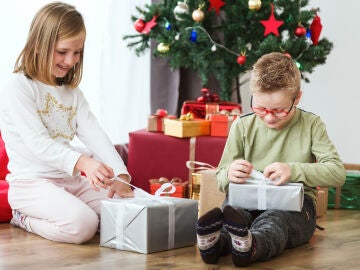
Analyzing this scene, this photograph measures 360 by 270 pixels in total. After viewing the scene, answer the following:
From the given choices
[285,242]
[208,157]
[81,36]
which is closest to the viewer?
[285,242]

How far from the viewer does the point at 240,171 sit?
187cm

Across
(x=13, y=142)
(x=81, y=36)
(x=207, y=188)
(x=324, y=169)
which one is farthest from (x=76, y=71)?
(x=324, y=169)

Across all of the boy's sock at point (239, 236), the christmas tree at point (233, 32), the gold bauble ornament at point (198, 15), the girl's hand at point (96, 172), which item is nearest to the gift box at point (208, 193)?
the girl's hand at point (96, 172)

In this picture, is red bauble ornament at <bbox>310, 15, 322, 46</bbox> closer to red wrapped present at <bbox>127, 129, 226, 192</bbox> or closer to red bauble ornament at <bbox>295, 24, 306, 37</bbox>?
red bauble ornament at <bbox>295, 24, 306, 37</bbox>

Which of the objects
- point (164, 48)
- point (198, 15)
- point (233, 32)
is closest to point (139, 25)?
point (164, 48)

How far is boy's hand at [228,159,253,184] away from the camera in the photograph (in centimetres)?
187

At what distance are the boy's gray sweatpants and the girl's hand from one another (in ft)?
1.28

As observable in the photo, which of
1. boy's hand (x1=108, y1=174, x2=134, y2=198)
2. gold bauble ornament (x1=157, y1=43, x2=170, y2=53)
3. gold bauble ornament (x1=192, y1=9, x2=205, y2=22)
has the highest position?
gold bauble ornament (x1=192, y1=9, x2=205, y2=22)

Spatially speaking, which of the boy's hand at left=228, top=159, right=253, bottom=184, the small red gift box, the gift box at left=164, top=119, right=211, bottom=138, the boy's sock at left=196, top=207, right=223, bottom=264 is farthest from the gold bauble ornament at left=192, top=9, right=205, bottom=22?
the boy's sock at left=196, top=207, right=223, bottom=264

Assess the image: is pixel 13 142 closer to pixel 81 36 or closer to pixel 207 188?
pixel 81 36

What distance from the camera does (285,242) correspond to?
6.15 feet

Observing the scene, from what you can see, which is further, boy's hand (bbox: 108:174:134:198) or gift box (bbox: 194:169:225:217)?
gift box (bbox: 194:169:225:217)

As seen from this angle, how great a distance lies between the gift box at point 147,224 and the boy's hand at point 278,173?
248 millimetres

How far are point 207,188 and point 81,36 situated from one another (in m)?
0.69
